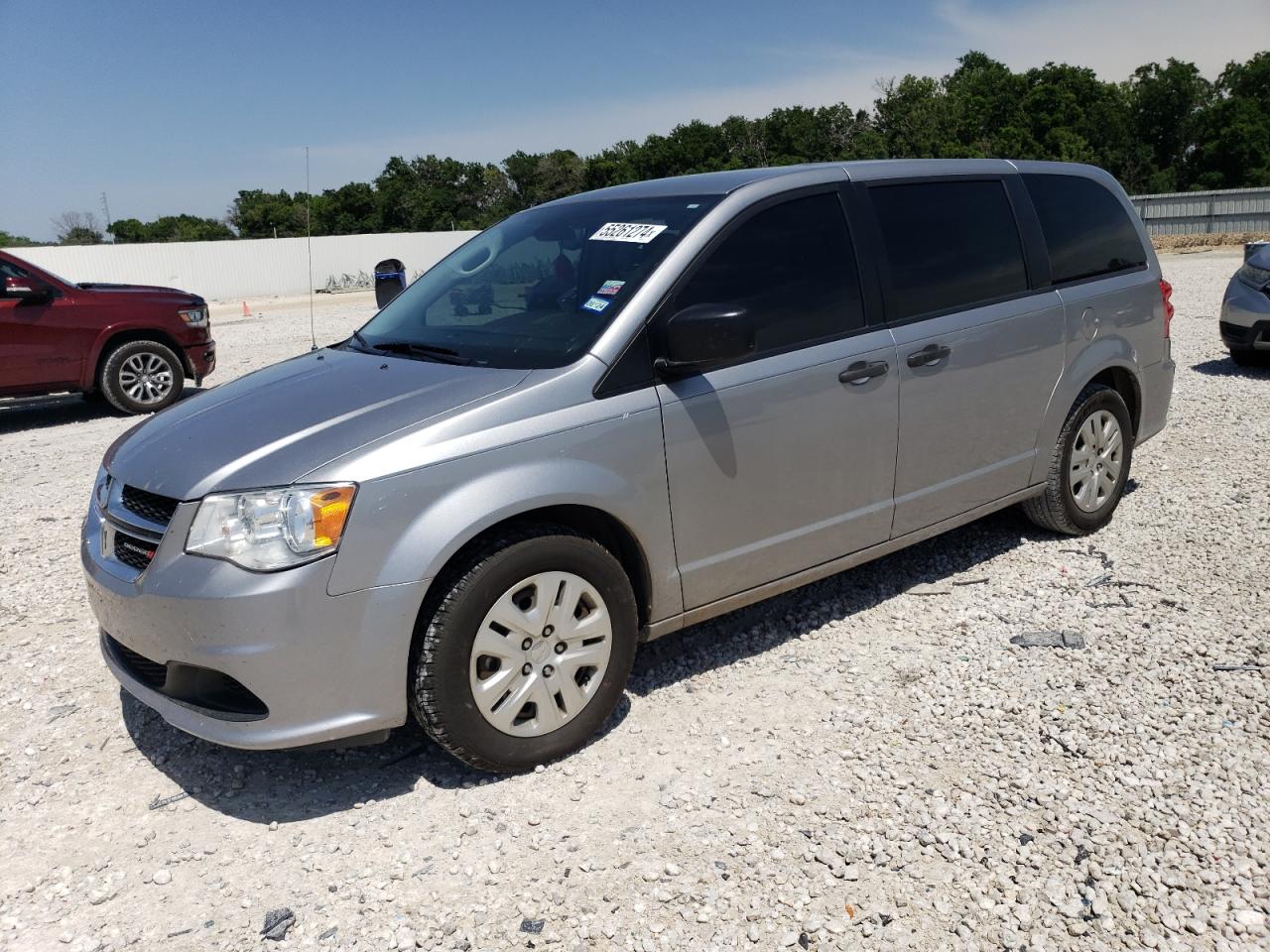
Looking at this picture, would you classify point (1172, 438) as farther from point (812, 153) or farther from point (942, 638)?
point (812, 153)

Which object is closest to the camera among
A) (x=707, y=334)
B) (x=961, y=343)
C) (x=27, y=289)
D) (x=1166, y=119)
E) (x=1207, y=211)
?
(x=707, y=334)

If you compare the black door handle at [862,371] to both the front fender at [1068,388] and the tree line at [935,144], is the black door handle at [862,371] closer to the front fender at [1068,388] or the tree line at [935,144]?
the front fender at [1068,388]

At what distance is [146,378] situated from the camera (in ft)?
35.7

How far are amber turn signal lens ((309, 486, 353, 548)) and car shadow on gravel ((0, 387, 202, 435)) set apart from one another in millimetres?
8862

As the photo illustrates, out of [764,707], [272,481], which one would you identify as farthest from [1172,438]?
[272,481]

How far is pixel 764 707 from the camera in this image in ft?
12.6

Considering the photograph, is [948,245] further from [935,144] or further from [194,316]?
[935,144]

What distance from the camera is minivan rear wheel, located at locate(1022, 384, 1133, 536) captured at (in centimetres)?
513

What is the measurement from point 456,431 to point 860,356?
1737 millimetres

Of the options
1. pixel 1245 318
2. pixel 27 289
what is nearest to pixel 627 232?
pixel 1245 318

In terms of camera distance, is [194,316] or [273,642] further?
[194,316]

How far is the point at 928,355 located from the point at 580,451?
1741mm

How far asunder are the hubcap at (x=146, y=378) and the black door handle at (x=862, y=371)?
905cm

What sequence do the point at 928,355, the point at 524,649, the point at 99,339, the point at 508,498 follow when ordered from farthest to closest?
the point at 99,339
the point at 928,355
the point at 524,649
the point at 508,498
